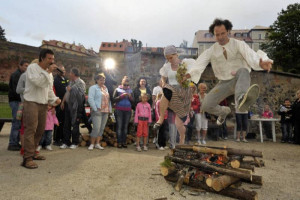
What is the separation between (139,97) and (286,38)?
108ft

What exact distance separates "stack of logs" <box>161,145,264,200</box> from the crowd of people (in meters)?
0.44

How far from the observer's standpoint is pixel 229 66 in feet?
12.1

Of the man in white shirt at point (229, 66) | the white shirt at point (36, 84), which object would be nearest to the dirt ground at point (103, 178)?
the white shirt at point (36, 84)

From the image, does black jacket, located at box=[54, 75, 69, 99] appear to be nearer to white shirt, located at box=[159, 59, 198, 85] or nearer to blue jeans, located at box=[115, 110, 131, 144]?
blue jeans, located at box=[115, 110, 131, 144]

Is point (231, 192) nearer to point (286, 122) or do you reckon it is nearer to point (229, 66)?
point (229, 66)

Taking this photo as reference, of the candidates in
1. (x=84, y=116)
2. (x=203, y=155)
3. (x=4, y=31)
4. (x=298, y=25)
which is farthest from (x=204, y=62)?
(x=4, y=31)

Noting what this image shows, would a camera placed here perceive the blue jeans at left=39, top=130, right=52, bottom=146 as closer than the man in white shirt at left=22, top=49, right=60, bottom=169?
No

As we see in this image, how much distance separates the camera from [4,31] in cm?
4616

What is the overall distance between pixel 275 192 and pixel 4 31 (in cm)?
5439

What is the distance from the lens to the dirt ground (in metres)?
3.37

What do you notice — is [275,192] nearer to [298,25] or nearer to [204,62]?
[204,62]

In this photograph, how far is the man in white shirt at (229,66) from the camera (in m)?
3.36

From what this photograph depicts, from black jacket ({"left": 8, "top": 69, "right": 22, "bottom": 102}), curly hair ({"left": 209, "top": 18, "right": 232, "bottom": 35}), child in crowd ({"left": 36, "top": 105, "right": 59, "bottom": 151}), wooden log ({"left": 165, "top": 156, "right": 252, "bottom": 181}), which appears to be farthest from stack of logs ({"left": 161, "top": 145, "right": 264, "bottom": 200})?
black jacket ({"left": 8, "top": 69, "right": 22, "bottom": 102})

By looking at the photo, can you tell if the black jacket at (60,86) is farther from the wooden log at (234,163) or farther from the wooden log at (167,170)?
the wooden log at (234,163)
